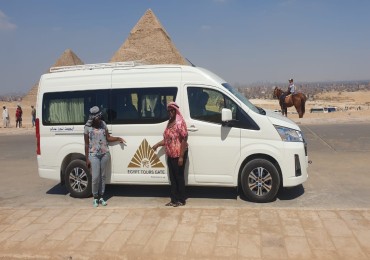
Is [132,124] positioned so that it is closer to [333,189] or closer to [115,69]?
[115,69]

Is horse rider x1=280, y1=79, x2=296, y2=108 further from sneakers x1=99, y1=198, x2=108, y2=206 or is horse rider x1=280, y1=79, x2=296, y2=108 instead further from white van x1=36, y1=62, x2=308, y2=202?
sneakers x1=99, y1=198, x2=108, y2=206

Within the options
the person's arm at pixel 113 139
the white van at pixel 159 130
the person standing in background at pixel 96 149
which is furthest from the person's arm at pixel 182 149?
the person standing in background at pixel 96 149

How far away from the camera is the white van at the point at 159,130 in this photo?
690 centimetres

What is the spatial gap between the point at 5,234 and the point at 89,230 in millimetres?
1215

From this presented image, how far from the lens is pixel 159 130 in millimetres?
7195

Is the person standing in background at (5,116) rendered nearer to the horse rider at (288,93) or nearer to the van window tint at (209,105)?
the horse rider at (288,93)

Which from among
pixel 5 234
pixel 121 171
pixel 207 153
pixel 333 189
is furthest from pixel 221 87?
pixel 5 234

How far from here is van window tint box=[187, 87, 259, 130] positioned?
276 inches

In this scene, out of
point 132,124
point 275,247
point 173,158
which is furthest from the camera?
point 132,124

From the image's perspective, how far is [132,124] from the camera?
7.32 metres

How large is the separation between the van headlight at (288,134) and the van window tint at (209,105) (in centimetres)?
72

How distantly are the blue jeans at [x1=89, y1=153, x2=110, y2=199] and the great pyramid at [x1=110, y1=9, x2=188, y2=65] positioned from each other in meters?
72.2

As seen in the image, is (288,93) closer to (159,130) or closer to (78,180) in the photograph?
(159,130)

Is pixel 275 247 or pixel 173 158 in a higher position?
pixel 173 158
